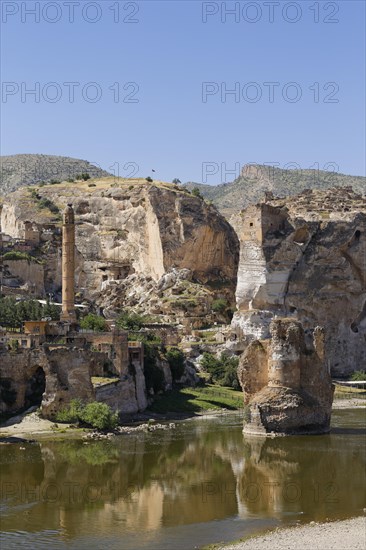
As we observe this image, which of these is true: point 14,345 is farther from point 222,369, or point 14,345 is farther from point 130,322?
point 130,322

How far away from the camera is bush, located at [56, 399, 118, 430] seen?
47781 mm

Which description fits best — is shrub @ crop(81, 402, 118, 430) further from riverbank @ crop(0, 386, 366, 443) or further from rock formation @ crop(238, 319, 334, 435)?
rock formation @ crop(238, 319, 334, 435)

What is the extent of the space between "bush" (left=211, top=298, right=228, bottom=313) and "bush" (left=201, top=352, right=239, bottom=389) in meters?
17.0

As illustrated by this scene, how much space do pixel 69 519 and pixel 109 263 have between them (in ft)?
231

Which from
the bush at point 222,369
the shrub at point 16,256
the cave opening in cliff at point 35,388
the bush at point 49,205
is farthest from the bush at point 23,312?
the bush at point 49,205

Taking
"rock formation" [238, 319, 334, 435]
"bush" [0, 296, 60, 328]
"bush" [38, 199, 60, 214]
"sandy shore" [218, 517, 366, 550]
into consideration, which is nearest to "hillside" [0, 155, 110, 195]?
"bush" [38, 199, 60, 214]

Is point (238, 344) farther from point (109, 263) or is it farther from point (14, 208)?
point (14, 208)

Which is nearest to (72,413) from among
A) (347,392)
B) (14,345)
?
(14,345)

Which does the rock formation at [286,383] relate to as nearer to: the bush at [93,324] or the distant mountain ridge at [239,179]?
the bush at [93,324]

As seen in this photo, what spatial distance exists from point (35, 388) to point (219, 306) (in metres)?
39.4

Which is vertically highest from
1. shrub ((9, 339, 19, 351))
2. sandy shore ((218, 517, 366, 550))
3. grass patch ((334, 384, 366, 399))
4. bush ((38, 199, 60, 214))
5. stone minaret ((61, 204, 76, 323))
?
bush ((38, 199, 60, 214))

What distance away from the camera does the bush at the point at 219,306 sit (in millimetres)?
88312

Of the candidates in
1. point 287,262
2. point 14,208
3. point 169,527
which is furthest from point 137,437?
point 14,208

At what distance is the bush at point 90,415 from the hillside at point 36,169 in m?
107
